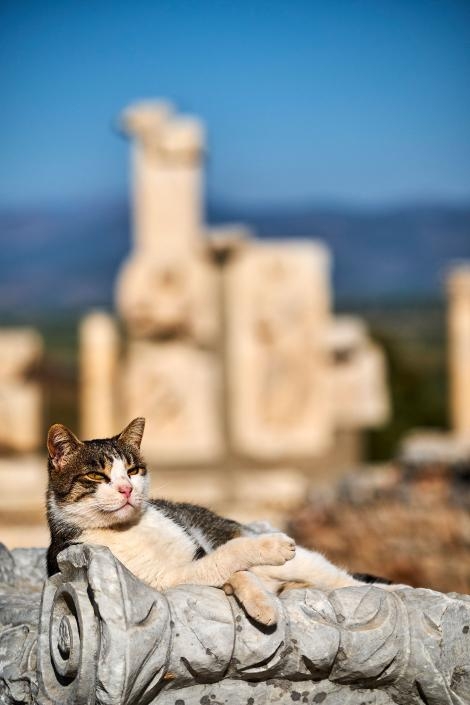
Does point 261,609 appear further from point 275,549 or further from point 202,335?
point 202,335

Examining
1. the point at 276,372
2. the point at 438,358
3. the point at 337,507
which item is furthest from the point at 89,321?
the point at 438,358

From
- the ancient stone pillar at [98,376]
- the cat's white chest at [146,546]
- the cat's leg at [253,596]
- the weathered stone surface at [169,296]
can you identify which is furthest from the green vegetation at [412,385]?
the cat's leg at [253,596]

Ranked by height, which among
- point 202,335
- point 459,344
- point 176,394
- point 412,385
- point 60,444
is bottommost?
point 412,385

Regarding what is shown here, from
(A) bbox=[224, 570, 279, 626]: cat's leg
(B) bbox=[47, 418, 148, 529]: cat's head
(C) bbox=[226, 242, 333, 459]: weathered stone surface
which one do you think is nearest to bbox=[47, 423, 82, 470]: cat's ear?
(B) bbox=[47, 418, 148, 529]: cat's head

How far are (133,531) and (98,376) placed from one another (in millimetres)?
12122

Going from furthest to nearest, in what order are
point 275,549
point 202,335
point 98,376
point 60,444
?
point 98,376 → point 202,335 → point 60,444 → point 275,549

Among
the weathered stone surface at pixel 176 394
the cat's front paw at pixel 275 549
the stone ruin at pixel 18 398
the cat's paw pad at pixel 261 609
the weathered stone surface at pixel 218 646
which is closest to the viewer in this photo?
the weathered stone surface at pixel 218 646

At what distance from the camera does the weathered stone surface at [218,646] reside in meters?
3.09

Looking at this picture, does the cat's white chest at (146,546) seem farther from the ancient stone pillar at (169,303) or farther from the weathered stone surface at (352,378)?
the weathered stone surface at (352,378)

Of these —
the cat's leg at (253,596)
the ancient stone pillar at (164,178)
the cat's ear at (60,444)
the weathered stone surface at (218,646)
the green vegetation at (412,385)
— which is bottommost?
the green vegetation at (412,385)

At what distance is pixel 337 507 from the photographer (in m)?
10.2

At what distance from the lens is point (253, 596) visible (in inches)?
130

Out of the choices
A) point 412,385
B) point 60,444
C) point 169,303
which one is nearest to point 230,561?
point 60,444

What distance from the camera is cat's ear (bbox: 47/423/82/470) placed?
3523 millimetres
